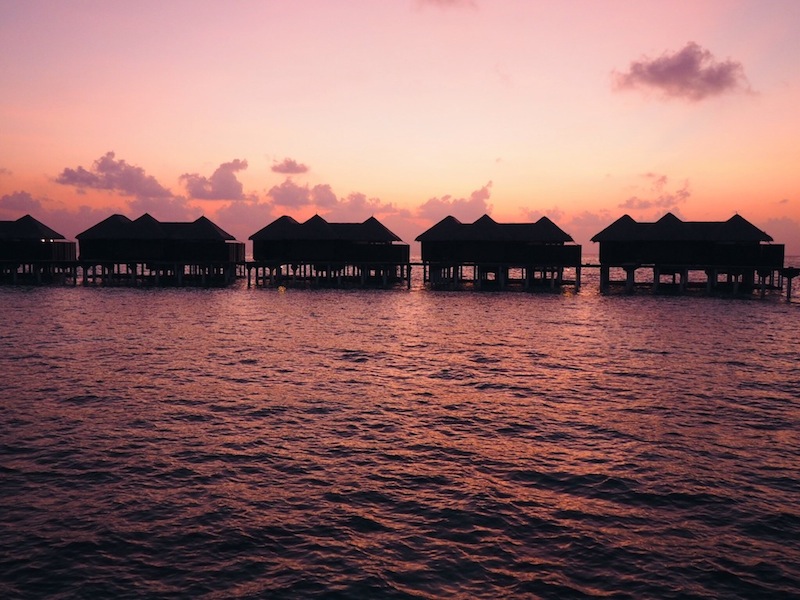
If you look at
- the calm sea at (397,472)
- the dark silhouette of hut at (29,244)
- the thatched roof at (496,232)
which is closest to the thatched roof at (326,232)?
the thatched roof at (496,232)

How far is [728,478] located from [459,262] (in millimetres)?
46538

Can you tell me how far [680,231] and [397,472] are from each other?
49818 mm

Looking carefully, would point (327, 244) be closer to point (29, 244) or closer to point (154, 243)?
point (154, 243)

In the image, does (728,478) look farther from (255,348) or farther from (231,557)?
(255,348)

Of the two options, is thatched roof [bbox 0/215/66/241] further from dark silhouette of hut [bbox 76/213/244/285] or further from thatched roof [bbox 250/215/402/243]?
thatched roof [bbox 250/215/402/243]

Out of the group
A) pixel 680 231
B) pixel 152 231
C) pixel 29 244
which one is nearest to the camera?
pixel 680 231

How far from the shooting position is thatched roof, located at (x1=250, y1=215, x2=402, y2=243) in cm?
5897

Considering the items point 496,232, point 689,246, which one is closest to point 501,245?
point 496,232

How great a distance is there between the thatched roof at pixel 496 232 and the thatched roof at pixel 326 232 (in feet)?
13.7

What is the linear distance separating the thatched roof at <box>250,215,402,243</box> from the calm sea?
33177 millimetres

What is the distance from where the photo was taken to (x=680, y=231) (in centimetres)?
5400

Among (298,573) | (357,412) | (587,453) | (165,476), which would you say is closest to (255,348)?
(357,412)

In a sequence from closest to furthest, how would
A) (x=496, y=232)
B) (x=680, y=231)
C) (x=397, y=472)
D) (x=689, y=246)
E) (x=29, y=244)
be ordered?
(x=397, y=472), (x=689, y=246), (x=680, y=231), (x=496, y=232), (x=29, y=244)

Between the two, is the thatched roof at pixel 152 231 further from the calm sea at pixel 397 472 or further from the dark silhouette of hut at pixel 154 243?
the calm sea at pixel 397 472
